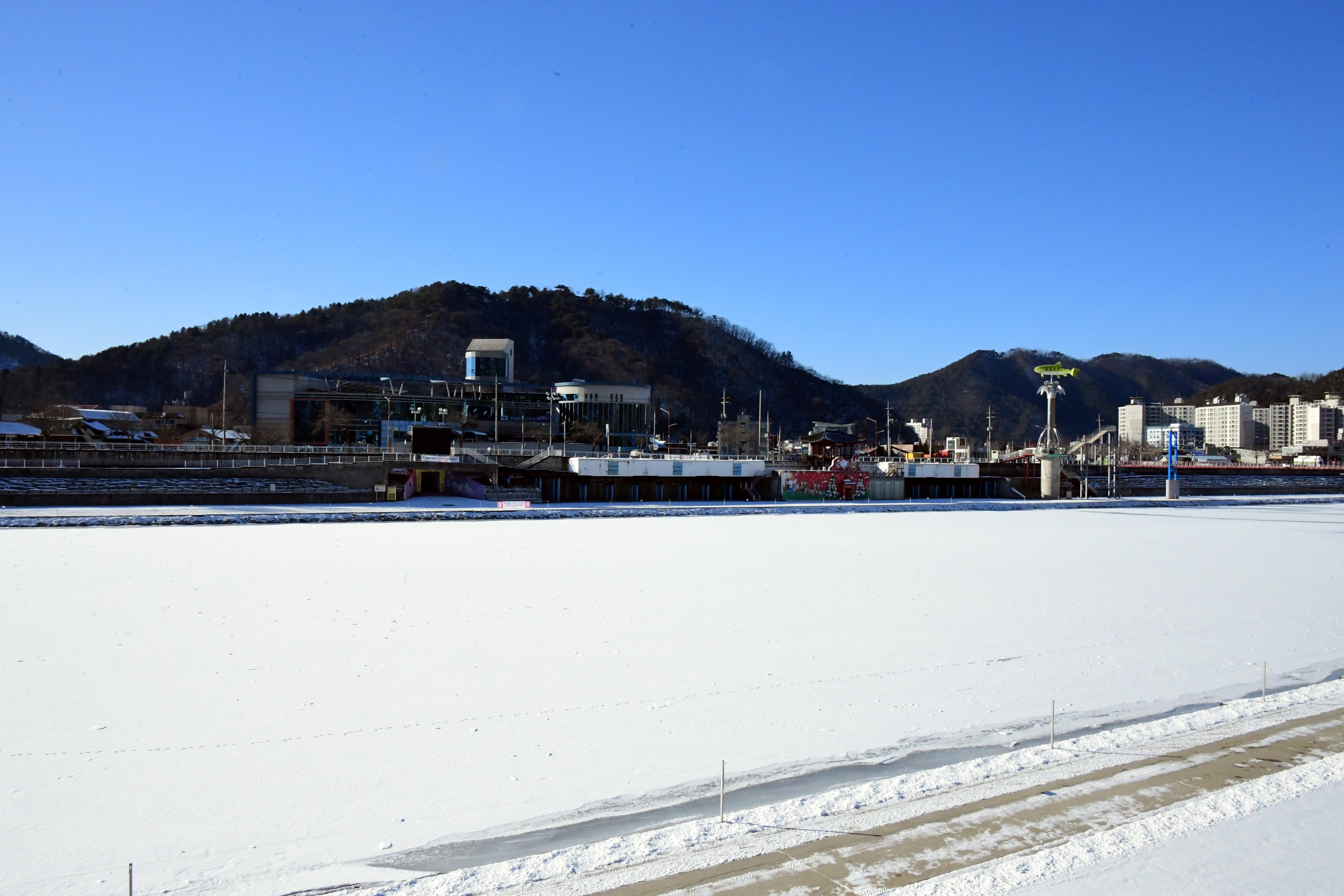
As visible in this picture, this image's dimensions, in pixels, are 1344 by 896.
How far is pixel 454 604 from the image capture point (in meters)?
16.3

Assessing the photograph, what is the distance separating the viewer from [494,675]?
447 inches

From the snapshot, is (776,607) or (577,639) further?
(776,607)

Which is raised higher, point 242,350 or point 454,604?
point 242,350

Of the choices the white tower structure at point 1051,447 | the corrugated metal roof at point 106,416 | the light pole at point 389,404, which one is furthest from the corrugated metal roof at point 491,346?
the white tower structure at point 1051,447

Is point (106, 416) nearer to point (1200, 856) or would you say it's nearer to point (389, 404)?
point (389, 404)

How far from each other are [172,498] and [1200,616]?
41.1 metres

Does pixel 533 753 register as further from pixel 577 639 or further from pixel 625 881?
pixel 577 639

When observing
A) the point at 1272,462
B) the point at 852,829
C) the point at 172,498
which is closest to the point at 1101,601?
the point at 852,829

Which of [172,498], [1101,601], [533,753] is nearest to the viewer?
[533,753]

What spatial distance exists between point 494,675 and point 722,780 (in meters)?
4.79

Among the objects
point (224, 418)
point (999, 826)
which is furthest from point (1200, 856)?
point (224, 418)

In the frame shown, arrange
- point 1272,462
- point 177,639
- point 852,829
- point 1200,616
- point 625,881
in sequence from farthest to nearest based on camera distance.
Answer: point 1272,462, point 1200,616, point 177,639, point 852,829, point 625,881

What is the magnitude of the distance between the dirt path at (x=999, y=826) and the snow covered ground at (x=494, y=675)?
1.35m

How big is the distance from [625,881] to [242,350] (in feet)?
629
